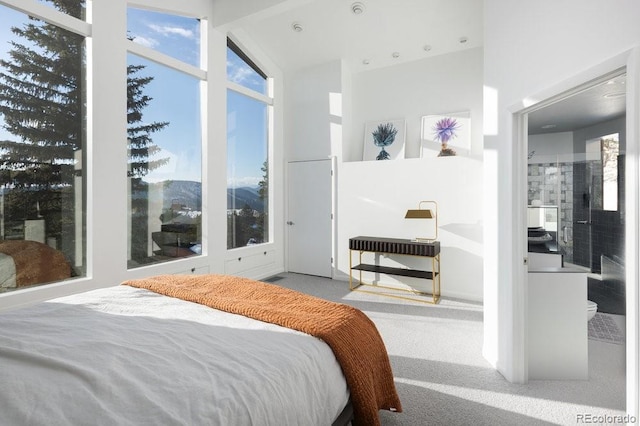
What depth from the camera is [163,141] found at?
3785mm

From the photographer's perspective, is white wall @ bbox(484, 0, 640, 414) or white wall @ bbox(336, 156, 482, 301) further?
white wall @ bbox(336, 156, 482, 301)

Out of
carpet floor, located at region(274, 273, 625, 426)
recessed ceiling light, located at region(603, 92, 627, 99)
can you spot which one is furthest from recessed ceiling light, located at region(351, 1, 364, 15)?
carpet floor, located at region(274, 273, 625, 426)

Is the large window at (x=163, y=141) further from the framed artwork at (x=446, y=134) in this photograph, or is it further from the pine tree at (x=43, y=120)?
the framed artwork at (x=446, y=134)

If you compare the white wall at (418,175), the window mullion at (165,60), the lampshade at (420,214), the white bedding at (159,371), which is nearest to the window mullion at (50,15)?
the window mullion at (165,60)

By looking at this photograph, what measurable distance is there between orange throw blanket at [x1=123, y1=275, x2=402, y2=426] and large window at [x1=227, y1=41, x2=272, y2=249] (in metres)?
2.70

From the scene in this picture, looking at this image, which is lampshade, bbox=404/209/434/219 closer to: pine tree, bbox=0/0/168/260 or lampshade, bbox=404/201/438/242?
lampshade, bbox=404/201/438/242

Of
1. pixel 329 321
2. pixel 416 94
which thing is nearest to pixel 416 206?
pixel 416 94

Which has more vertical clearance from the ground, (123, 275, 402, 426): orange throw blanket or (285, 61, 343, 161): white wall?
(285, 61, 343, 161): white wall

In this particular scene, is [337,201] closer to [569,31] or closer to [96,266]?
[96,266]

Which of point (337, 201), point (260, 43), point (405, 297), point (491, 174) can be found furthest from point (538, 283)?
point (260, 43)

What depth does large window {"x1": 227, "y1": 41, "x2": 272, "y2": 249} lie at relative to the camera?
4766 mm

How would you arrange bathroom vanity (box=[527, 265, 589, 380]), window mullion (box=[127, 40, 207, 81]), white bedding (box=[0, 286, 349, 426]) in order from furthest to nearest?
window mullion (box=[127, 40, 207, 81]) → bathroom vanity (box=[527, 265, 589, 380]) → white bedding (box=[0, 286, 349, 426])

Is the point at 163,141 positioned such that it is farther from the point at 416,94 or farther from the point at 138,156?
the point at 416,94

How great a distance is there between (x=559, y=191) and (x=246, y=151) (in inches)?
158
